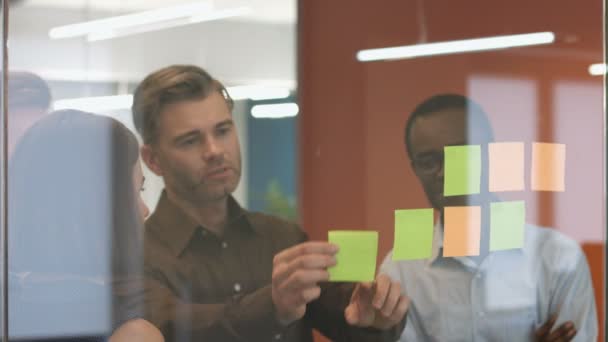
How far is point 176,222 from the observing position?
7.06 ft

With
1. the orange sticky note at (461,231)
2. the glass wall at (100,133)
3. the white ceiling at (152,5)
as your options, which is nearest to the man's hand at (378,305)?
the orange sticky note at (461,231)

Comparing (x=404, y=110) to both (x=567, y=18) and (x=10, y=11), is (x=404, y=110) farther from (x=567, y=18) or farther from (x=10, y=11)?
(x=10, y=11)

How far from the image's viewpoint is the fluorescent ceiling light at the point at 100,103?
212cm

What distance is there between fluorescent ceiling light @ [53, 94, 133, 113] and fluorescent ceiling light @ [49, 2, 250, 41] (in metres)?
0.13

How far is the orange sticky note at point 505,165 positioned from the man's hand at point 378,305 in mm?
341

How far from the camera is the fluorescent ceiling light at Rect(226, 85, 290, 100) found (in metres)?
2.16

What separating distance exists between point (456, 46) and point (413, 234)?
0.45 m

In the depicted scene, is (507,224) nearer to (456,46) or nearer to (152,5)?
(456,46)

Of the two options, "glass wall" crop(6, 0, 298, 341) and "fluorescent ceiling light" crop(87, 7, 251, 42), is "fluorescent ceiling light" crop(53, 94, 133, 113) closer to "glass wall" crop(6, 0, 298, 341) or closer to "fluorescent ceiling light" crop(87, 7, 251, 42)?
"glass wall" crop(6, 0, 298, 341)

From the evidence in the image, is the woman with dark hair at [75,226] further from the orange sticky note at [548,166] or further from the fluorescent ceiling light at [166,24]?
the orange sticky note at [548,166]

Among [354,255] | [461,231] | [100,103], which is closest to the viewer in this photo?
[100,103]

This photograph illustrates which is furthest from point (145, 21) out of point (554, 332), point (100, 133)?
point (554, 332)

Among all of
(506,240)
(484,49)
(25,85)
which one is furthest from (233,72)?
(506,240)

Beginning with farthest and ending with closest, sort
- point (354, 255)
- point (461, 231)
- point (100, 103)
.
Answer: point (461, 231) < point (354, 255) < point (100, 103)
